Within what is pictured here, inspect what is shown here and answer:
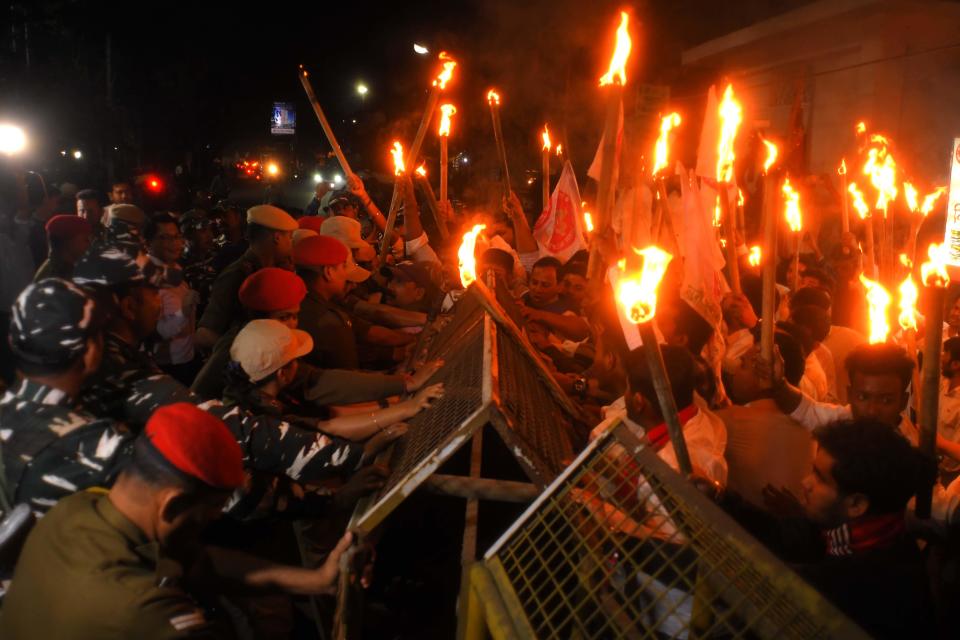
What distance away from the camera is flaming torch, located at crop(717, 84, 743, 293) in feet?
17.0

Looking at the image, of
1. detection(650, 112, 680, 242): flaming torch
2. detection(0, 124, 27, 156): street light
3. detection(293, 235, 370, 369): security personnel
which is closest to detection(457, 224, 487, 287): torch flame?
detection(293, 235, 370, 369): security personnel

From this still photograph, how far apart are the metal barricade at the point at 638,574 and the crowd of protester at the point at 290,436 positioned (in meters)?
0.24

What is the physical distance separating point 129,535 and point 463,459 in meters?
2.86

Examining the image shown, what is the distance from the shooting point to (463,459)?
4.86 metres

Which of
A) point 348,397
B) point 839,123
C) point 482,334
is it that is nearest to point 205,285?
point 348,397

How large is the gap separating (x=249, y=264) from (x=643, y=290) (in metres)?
4.20

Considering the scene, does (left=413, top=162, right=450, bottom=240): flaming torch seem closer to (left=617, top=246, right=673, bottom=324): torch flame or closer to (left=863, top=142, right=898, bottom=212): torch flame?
(left=863, top=142, right=898, bottom=212): torch flame

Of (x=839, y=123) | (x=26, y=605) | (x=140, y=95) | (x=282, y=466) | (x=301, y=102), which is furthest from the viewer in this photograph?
(x=301, y=102)

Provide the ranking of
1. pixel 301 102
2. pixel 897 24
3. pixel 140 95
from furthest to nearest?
pixel 301 102
pixel 140 95
pixel 897 24

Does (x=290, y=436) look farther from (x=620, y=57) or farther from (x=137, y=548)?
(x=620, y=57)

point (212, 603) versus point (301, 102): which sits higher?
point (301, 102)

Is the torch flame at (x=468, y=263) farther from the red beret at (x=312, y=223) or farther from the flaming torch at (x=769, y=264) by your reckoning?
the red beret at (x=312, y=223)

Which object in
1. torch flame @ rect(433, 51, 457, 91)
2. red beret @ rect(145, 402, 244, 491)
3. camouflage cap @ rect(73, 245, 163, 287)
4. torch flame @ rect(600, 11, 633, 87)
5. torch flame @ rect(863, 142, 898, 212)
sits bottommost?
red beret @ rect(145, 402, 244, 491)

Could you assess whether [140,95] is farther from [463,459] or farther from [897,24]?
[463,459]
